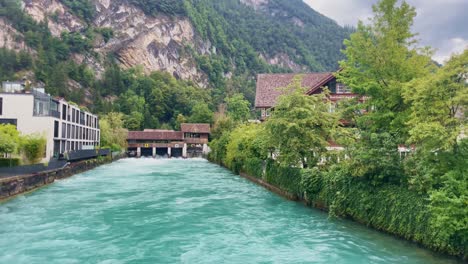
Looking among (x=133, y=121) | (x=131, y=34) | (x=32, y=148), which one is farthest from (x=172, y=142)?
(x=131, y=34)

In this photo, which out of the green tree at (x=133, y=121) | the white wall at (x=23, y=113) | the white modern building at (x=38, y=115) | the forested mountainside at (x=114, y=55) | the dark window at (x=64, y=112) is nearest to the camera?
the white wall at (x=23, y=113)

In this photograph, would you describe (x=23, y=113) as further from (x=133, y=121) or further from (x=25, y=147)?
(x=133, y=121)

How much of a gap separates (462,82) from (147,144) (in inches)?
3332

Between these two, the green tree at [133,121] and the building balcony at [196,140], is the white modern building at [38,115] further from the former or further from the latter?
the green tree at [133,121]

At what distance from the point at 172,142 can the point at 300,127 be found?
71.4 meters

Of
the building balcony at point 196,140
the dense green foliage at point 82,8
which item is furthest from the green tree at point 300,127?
the dense green foliage at point 82,8

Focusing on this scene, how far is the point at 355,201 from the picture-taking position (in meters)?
17.8

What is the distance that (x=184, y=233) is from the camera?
1666 cm

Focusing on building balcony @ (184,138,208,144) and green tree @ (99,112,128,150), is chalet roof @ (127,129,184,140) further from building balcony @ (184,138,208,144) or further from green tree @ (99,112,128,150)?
green tree @ (99,112,128,150)

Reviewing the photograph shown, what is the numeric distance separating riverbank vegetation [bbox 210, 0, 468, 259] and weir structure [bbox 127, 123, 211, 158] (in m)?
63.8

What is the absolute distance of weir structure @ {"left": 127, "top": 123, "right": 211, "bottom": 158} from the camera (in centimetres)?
9175

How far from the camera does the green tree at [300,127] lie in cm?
2423

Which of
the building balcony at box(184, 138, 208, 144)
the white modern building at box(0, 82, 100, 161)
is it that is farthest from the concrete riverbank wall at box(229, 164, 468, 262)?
the building balcony at box(184, 138, 208, 144)

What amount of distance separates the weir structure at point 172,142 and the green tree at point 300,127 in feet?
218
